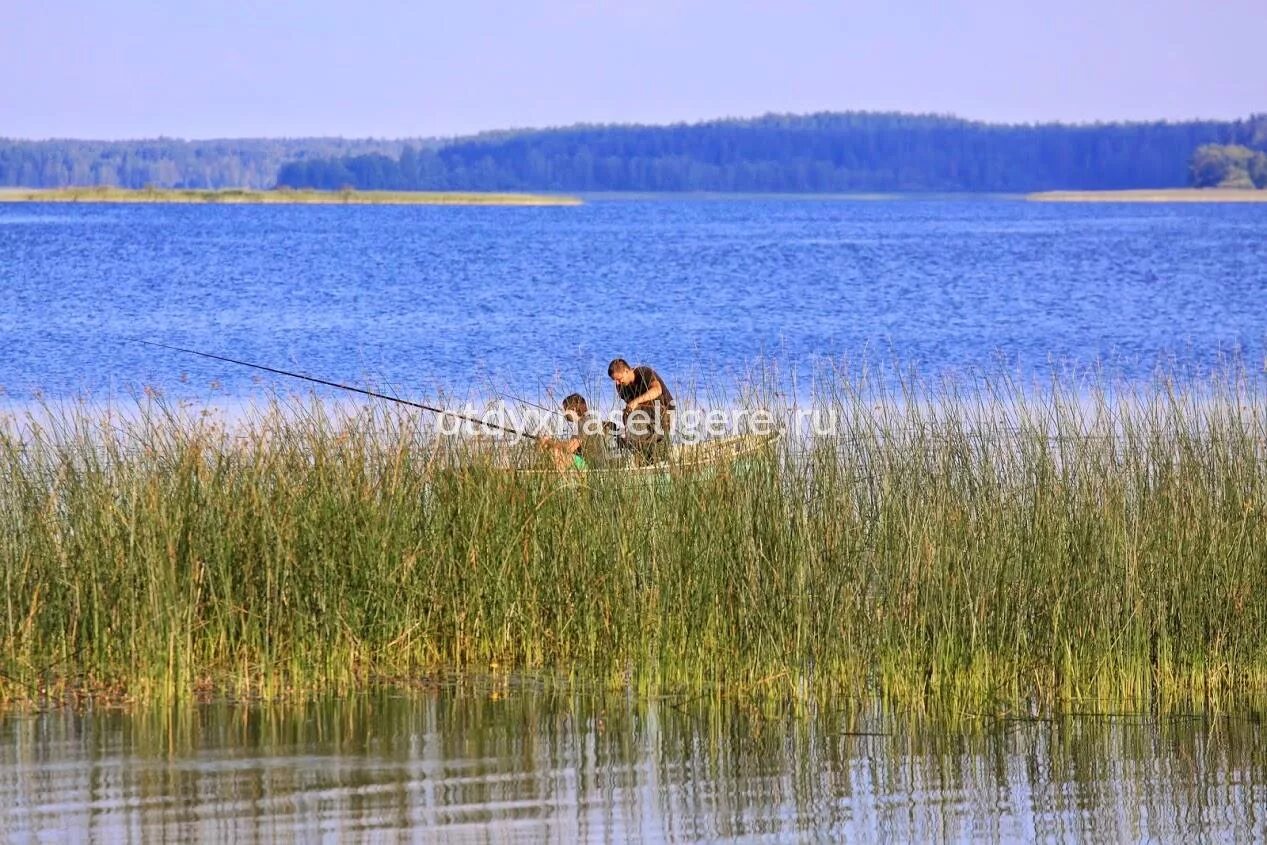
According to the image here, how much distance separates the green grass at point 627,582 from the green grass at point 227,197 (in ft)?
337

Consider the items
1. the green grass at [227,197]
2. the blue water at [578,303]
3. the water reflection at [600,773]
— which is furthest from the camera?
the green grass at [227,197]

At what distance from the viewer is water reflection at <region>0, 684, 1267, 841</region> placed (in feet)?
16.1

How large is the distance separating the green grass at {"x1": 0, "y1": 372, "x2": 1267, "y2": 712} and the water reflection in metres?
0.28

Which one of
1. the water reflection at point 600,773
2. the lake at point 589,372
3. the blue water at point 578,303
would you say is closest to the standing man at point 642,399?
the blue water at point 578,303

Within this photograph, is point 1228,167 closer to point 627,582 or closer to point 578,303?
point 578,303

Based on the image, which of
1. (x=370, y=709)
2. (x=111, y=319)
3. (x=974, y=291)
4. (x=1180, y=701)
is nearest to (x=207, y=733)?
(x=370, y=709)

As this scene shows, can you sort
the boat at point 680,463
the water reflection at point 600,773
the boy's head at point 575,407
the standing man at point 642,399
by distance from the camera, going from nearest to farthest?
the water reflection at point 600,773, the boat at point 680,463, the boy's head at point 575,407, the standing man at point 642,399

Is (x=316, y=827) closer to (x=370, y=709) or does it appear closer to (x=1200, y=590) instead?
(x=370, y=709)

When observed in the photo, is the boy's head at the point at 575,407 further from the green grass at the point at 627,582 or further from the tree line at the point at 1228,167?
the tree line at the point at 1228,167

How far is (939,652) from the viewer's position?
6234 millimetres

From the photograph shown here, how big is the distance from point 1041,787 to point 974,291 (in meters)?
34.5

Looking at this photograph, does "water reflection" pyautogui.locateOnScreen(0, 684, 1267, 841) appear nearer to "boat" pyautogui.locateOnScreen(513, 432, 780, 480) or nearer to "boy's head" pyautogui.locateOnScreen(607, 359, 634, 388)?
"boat" pyautogui.locateOnScreen(513, 432, 780, 480)

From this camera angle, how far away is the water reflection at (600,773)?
16.1ft

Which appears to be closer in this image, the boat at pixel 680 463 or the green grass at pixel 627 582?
the green grass at pixel 627 582
